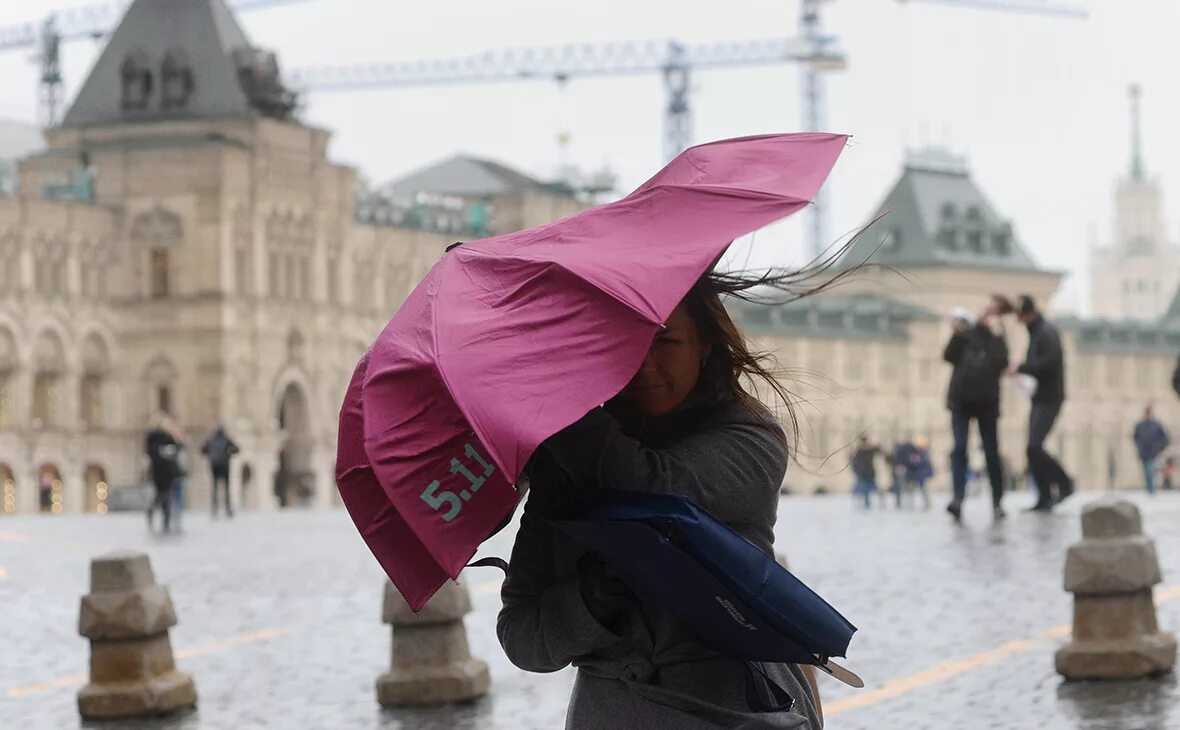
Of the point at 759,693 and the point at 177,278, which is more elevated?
the point at 177,278

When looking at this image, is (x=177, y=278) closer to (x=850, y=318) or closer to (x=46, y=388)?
(x=46, y=388)

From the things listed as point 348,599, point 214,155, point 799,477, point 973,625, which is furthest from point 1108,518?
point 799,477

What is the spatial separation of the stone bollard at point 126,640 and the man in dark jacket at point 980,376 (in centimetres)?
1018

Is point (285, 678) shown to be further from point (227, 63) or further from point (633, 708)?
point (227, 63)

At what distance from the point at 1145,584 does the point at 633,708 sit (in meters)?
6.12

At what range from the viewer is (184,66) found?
9300 cm

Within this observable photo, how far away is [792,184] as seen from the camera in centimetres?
484

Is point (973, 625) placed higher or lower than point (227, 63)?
lower

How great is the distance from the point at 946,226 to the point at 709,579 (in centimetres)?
12846

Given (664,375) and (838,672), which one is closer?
(664,375)

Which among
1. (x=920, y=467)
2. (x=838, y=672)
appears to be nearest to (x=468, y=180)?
(x=920, y=467)

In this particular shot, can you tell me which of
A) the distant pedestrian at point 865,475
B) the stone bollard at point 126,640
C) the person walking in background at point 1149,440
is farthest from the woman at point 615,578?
the person walking in background at point 1149,440

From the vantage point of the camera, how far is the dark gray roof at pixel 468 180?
114625 millimetres

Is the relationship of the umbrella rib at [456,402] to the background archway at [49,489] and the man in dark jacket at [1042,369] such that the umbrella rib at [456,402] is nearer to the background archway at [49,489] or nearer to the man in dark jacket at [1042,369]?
the man in dark jacket at [1042,369]
